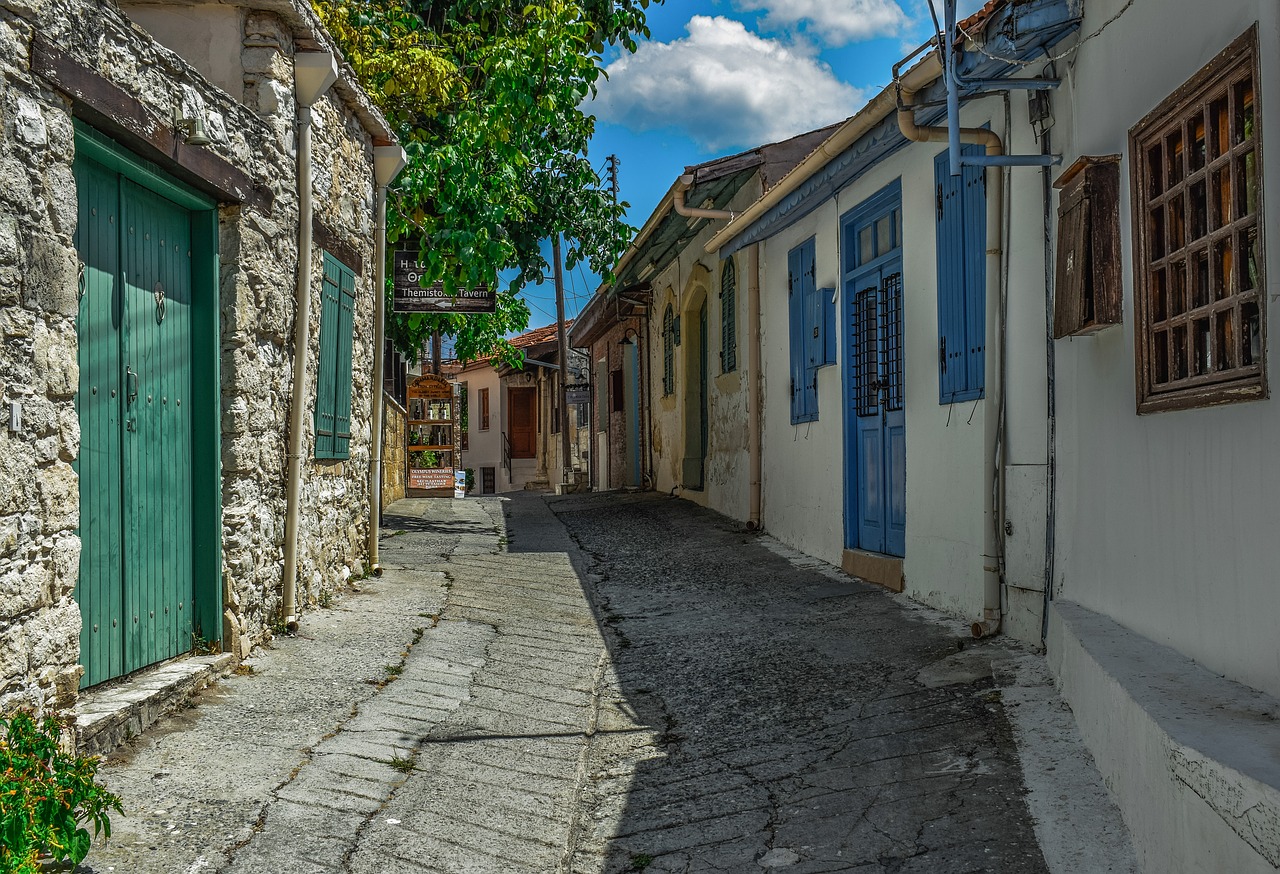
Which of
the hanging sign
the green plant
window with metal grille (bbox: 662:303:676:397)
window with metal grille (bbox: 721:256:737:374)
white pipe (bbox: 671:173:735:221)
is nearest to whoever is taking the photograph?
the green plant

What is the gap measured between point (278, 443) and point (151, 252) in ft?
4.55

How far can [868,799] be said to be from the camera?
369 cm

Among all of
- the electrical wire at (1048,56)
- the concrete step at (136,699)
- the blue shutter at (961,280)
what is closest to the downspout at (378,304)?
the concrete step at (136,699)

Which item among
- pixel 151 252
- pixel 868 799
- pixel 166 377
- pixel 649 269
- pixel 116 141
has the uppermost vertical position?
pixel 649 269

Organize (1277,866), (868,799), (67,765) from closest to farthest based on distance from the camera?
(1277,866)
(67,765)
(868,799)

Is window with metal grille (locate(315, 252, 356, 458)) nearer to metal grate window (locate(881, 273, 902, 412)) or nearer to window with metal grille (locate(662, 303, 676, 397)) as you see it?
metal grate window (locate(881, 273, 902, 412))

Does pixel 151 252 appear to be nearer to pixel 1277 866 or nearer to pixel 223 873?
pixel 223 873

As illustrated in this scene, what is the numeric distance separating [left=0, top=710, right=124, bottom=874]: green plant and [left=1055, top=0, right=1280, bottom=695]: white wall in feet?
9.70

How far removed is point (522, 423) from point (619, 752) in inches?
1270

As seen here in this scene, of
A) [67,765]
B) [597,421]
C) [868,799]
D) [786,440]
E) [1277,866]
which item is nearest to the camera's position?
[1277,866]

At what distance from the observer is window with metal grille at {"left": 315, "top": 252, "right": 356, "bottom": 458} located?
660 cm

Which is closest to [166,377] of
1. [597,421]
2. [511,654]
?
[511,654]

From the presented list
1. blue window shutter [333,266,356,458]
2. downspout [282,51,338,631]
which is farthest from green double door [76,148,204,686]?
blue window shutter [333,266,356,458]

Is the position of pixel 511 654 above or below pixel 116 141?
below
